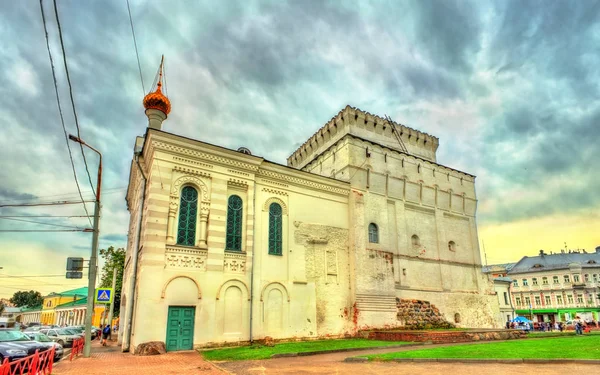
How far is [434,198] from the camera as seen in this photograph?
29719mm

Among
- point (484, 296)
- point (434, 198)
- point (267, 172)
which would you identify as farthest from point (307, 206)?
point (484, 296)

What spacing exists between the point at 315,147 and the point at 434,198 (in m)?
10.1

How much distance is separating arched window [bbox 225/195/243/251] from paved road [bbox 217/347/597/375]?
7.28m

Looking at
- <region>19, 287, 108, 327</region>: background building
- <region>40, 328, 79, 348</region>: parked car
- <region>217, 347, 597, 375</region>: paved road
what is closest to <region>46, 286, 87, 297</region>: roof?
<region>19, 287, 108, 327</region>: background building

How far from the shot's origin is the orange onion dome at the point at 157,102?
21344 millimetres

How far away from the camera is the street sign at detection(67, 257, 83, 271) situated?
17469 mm

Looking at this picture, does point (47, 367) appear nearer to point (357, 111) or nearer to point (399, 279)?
point (399, 279)

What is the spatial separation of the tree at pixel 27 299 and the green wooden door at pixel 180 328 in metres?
139

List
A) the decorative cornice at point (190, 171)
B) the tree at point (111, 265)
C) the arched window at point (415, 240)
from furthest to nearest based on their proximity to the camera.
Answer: the tree at point (111, 265) → the arched window at point (415, 240) → the decorative cornice at point (190, 171)

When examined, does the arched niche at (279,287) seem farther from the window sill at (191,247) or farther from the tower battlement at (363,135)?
the tower battlement at (363,135)

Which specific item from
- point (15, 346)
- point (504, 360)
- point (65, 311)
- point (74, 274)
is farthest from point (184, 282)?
point (65, 311)

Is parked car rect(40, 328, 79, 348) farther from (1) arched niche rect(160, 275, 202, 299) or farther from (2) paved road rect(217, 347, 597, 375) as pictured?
(2) paved road rect(217, 347, 597, 375)

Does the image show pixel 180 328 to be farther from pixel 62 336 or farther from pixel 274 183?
pixel 62 336

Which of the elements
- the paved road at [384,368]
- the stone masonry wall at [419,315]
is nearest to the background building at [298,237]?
the stone masonry wall at [419,315]
